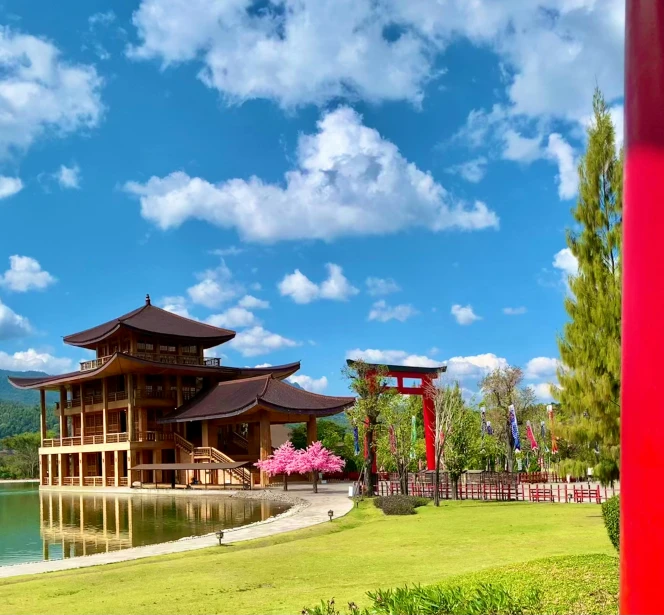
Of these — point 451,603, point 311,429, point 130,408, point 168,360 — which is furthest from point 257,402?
point 451,603

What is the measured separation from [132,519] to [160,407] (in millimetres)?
18913

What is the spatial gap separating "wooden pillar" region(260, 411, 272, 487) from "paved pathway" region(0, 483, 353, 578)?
19.1 ft

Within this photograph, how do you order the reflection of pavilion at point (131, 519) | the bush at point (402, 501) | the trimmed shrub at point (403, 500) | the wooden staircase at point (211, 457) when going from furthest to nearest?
the wooden staircase at point (211, 457) → the trimmed shrub at point (403, 500) → the bush at point (402, 501) → the reflection of pavilion at point (131, 519)

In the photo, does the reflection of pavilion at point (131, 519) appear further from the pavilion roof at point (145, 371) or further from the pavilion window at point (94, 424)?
the pavilion window at point (94, 424)

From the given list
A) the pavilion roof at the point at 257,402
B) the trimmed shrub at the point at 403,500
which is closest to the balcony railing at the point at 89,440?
the pavilion roof at the point at 257,402

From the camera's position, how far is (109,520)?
2167 centimetres

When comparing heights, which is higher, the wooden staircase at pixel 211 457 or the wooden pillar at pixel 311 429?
the wooden pillar at pixel 311 429

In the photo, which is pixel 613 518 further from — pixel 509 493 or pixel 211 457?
pixel 211 457

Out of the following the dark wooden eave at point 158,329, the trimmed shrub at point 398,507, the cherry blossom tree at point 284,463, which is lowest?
the trimmed shrub at point 398,507

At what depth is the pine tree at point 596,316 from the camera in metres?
8.87

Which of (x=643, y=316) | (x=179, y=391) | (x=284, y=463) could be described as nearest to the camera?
(x=643, y=316)

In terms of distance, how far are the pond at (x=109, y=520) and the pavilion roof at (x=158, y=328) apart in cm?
1104

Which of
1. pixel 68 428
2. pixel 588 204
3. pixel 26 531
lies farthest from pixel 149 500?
pixel 588 204

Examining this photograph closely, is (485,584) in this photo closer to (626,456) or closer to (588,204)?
(626,456)
